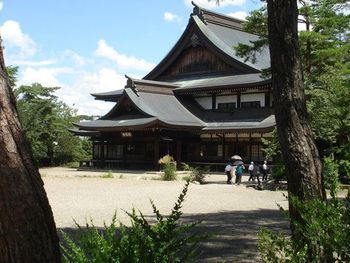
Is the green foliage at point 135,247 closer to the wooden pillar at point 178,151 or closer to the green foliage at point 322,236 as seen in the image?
the green foliage at point 322,236

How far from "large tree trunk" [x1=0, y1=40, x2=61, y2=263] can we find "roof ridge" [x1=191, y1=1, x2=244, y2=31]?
32952mm

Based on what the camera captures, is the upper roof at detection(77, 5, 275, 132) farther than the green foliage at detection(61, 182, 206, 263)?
Yes

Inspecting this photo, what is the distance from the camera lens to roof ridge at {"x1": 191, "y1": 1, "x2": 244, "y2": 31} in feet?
115

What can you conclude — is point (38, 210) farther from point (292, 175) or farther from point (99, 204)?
point (99, 204)

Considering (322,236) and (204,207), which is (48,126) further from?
(322,236)

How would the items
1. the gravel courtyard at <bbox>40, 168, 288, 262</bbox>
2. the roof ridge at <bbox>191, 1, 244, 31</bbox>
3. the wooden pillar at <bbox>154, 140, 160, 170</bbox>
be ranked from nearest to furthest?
the gravel courtyard at <bbox>40, 168, 288, 262</bbox>, the wooden pillar at <bbox>154, 140, 160, 170</bbox>, the roof ridge at <bbox>191, 1, 244, 31</bbox>

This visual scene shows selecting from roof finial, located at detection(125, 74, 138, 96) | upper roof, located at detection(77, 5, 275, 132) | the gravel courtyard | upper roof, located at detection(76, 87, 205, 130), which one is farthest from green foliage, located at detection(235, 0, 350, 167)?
roof finial, located at detection(125, 74, 138, 96)

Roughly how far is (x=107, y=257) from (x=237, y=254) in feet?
13.5

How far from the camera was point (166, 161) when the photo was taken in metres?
25.3

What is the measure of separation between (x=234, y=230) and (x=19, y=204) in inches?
269

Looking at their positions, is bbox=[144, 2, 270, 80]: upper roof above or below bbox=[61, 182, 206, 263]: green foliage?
above

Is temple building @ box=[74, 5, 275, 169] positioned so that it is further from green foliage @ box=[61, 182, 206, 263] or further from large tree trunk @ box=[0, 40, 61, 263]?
large tree trunk @ box=[0, 40, 61, 263]

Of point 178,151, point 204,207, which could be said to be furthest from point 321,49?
point 178,151

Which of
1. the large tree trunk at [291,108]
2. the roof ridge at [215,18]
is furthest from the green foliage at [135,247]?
the roof ridge at [215,18]
